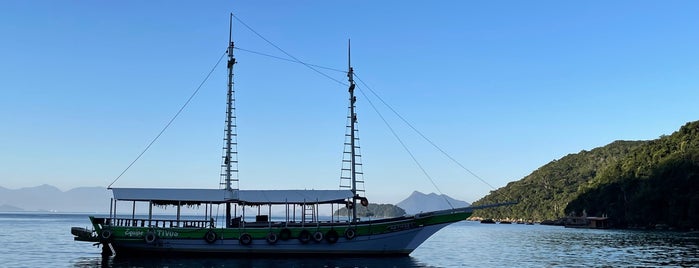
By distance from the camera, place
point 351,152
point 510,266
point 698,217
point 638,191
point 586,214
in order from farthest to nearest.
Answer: point 586,214, point 638,191, point 698,217, point 351,152, point 510,266

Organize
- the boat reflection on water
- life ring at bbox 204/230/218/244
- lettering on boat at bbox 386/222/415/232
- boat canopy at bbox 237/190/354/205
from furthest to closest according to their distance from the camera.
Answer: lettering on boat at bbox 386/222/415/232 < boat canopy at bbox 237/190/354/205 < life ring at bbox 204/230/218/244 < the boat reflection on water

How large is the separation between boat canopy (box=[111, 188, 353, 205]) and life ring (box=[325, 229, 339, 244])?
88.8 inches

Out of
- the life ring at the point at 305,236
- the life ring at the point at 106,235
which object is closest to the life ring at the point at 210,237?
the life ring at the point at 305,236

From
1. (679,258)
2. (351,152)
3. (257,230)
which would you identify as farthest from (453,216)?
(679,258)

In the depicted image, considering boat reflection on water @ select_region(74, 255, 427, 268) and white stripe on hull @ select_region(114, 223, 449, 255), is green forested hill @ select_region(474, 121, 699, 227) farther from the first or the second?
boat reflection on water @ select_region(74, 255, 427, 268)

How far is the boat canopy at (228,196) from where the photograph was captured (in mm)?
39781

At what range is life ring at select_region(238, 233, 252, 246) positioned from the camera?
130 ft

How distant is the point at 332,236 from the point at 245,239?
5.73 m

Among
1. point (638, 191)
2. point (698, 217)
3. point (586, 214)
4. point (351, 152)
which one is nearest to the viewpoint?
point (351, 152)

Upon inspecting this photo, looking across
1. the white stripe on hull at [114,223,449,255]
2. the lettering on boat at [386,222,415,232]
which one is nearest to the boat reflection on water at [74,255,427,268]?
the white stripe on hull at [114,223,449,255]

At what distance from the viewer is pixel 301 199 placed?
40.3 m

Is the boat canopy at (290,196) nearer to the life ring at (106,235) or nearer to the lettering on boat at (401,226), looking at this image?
the lettering on boat at (401,226)

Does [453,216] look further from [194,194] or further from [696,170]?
[696,170]

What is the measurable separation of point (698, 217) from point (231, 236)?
260 ft
